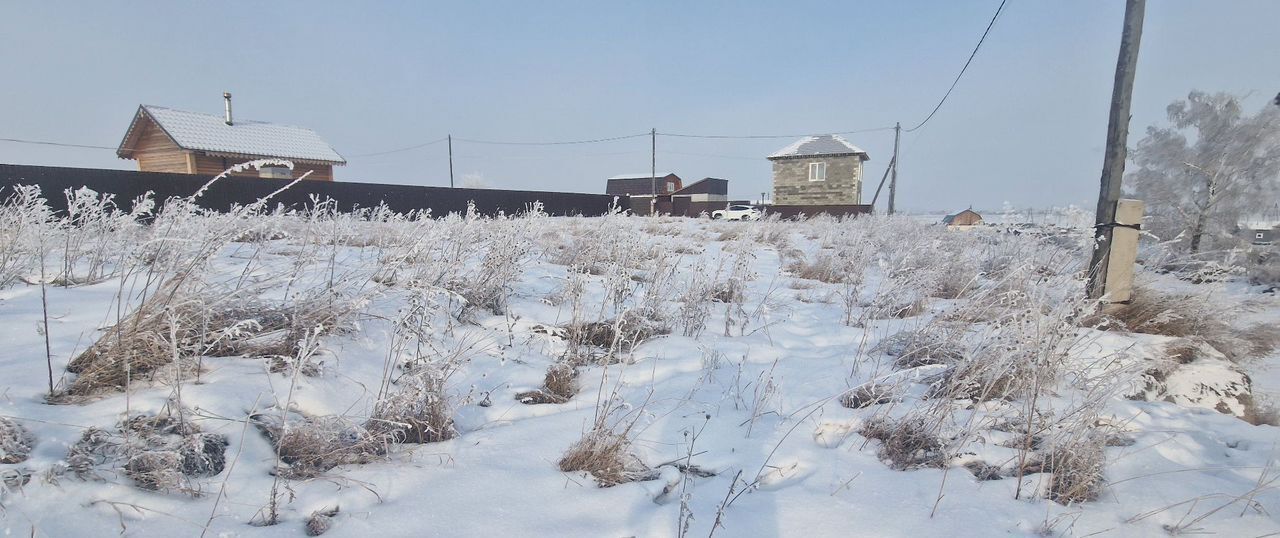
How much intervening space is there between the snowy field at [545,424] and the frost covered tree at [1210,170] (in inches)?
447

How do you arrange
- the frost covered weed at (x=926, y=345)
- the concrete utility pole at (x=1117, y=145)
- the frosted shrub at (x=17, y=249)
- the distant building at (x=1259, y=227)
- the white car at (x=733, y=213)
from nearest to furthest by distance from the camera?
1. the frosted shrub at (x=17, y=249)
2. the frost covered weed at (x=926, y=345)
3. the concrete utility pole at (x=1117, y=145)
4. the distant building at (x=1259, y=227)
5. the white car at (x=733, y=213)

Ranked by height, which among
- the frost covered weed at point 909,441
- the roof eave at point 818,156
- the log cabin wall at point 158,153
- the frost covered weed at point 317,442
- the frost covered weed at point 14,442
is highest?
the roof eave at point 818,156

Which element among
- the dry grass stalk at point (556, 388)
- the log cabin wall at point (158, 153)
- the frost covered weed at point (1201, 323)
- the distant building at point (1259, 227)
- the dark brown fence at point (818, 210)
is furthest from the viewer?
the dark brown fence at point (818, 210)

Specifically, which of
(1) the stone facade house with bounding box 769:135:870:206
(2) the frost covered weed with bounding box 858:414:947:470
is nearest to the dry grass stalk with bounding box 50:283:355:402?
(2) the frost covered weed with bounding box 858:414:947:470

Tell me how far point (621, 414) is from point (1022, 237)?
21.3 ft

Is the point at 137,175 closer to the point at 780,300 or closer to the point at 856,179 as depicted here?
the point at 780,300

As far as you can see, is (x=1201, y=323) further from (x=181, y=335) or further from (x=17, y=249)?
(x=17, y=249)

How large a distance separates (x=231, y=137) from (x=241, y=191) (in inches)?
353

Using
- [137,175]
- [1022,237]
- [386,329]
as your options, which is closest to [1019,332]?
[386,329]

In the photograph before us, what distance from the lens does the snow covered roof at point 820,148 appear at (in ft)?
87.2

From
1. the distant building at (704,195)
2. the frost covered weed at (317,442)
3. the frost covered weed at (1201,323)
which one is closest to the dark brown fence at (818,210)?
the distant building at (704,195)

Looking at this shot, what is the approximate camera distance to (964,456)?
1918 mm

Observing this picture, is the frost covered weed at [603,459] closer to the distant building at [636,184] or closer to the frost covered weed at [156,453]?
the frost covered weed at [156,453]

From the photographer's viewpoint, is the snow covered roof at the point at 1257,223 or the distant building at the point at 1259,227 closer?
the distant building at the point at 1259,227
